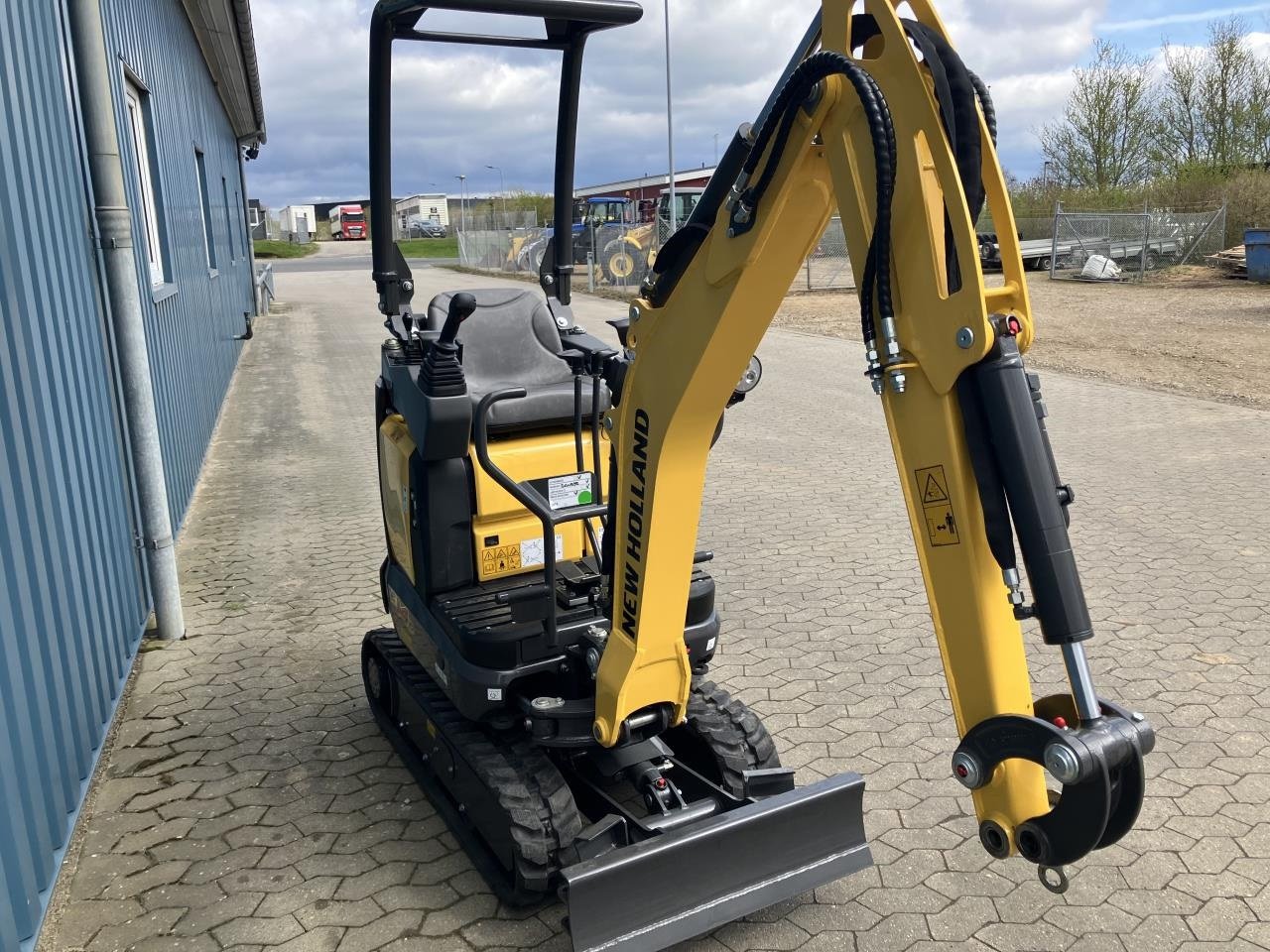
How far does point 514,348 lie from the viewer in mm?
4055

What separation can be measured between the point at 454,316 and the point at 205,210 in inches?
440

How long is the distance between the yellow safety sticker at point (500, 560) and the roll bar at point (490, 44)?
3.21 feet

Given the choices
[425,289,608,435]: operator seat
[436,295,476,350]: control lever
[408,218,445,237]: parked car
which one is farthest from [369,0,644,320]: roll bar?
[408,218,445,237]: parked car

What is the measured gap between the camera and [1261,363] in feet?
45.2

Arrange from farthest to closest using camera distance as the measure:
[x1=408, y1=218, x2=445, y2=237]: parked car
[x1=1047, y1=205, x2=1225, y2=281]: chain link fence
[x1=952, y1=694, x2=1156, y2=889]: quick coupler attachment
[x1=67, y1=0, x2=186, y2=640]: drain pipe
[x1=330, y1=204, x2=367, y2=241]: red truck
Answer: [x1=330, y1=204, x2=367, y2=241]: red truck
[x1=408, y1=218, x2=445, y2=237]: parked car
[x1=1047, y1=205, x2=1225, y2=281]: chain link fence
[x1=67, y1=0, x2=186, y2=640]: drain pipe
[x1=952, y1=694, x2=1156, y2=889]: quick coupler attachment

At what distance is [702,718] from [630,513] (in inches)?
40.6

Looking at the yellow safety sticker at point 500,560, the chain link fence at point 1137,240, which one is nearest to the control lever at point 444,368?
the yellow safety sticker at point 500,560

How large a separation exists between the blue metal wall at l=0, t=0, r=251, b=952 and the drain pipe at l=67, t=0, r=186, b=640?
0.28 feet

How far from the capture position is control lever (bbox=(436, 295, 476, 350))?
3307 mm

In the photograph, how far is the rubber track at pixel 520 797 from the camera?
320 centimetres

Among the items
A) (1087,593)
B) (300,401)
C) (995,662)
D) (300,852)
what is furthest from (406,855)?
(300,401)

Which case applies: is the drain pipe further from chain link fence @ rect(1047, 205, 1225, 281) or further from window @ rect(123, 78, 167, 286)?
chain link fence @ rect(1047, 205, 1225, 281)

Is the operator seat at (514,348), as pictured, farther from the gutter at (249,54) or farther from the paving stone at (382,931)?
the gutter at (249,54)

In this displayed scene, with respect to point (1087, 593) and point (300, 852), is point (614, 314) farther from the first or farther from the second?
point (300, 852)
